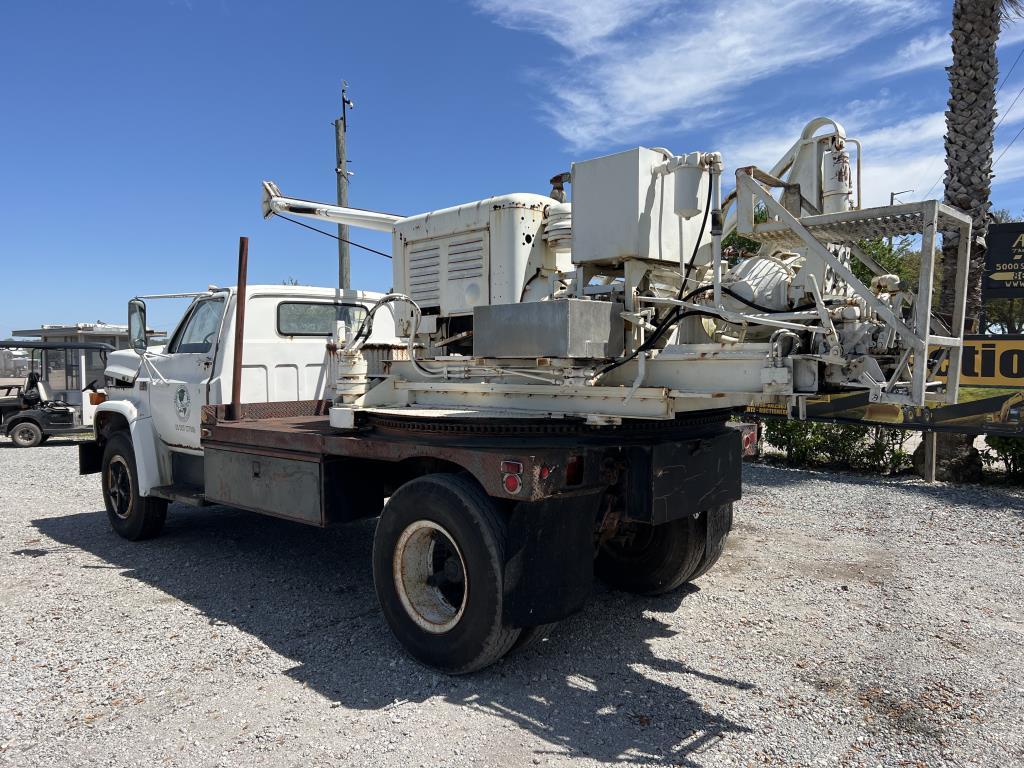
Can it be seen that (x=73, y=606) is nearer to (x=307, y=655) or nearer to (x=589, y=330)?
(x=307, y=655)

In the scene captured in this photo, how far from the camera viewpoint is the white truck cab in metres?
6.25

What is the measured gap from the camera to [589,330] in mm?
3926

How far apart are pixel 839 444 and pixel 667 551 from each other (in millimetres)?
6204

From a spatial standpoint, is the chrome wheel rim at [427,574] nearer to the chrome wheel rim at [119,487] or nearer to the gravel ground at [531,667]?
the gravel ground at [531,667]

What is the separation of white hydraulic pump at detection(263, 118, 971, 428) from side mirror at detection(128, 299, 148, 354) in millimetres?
2789

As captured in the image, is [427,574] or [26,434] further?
[26,434]

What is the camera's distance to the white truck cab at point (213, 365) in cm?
625

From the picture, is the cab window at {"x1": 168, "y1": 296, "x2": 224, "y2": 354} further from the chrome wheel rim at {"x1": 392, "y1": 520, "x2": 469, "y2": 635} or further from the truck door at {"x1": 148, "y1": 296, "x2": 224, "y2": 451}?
the chrome wheel rim at {"x1": 392, "y1": 520, "x2": 469, "y2": 635}

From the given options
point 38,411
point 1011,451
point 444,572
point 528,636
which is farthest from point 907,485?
point 38,411

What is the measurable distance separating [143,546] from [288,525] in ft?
4.21

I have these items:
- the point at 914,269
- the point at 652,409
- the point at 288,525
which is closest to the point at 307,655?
the point at 652,409

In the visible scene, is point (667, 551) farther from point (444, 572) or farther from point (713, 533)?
point (444, 572)

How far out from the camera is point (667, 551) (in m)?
5.05

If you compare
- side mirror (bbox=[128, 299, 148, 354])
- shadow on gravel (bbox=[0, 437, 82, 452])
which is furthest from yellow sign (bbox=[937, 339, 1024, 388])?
shadow on gravel (bbox=[0, 437, 82, 452])
